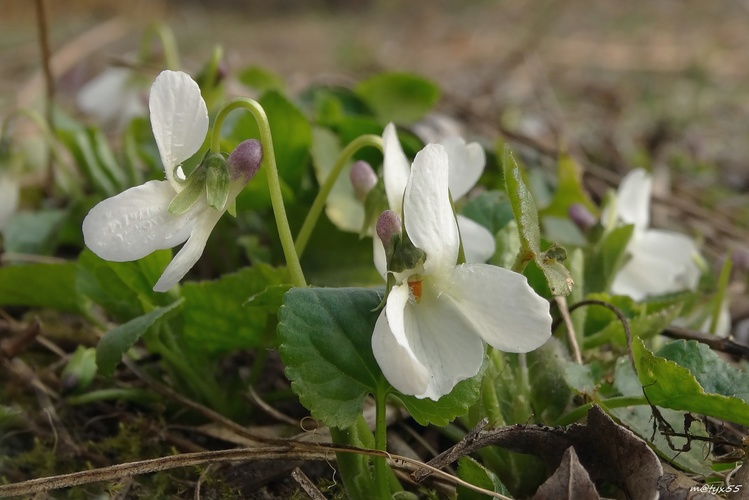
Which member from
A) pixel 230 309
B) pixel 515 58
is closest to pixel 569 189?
pixel 230 309

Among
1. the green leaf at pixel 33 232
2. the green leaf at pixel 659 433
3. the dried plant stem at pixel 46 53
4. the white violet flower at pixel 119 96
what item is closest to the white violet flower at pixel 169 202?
the green leaf at pixel 659 433

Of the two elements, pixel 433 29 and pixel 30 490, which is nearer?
pixel 30 490

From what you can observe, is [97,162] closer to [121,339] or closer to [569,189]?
[121,339]

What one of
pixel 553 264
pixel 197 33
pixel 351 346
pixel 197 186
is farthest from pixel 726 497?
pixel 197 33

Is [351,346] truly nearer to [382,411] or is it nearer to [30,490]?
[382,411]

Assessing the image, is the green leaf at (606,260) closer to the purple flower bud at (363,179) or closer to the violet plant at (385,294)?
the violet plant at (385,294)
